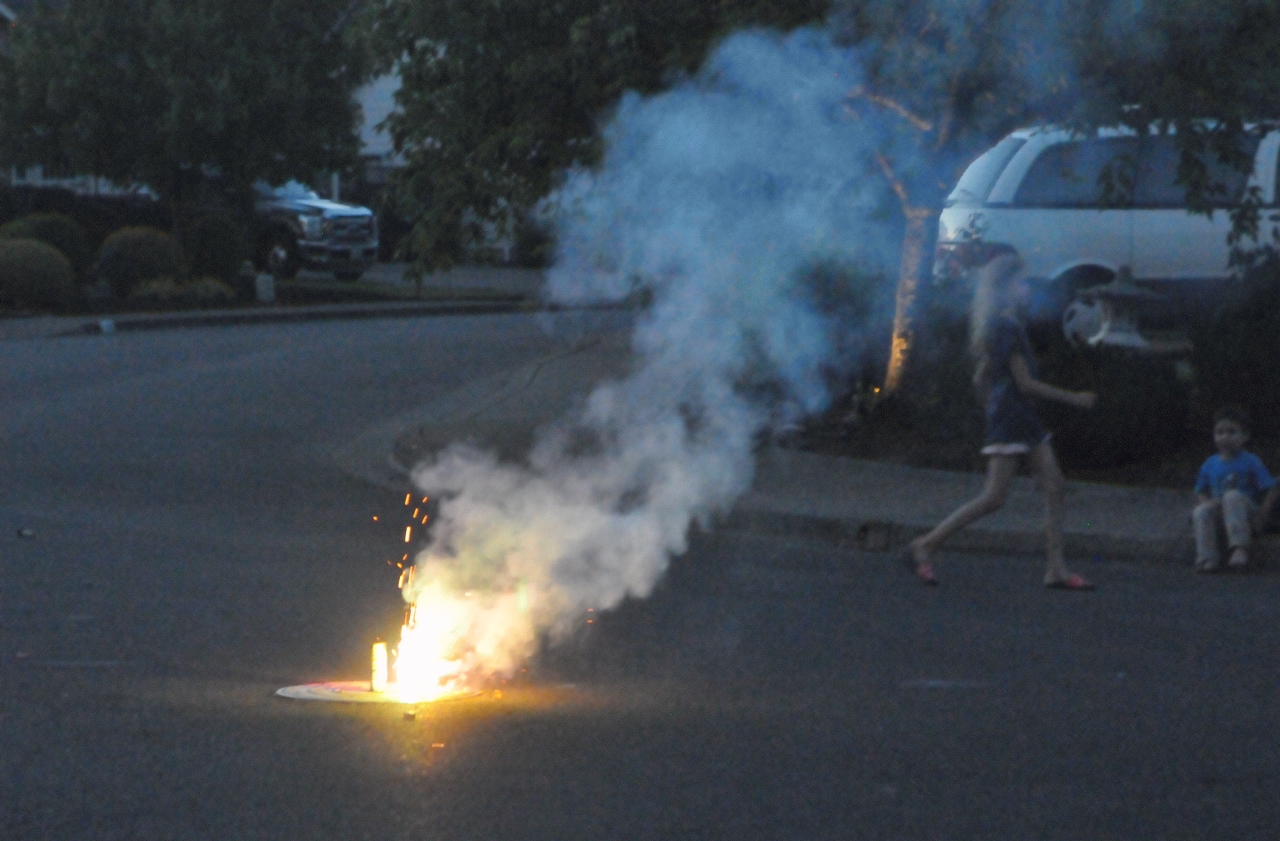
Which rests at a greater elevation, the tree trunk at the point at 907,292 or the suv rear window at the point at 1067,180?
the suv rear window at the point at 1067,180

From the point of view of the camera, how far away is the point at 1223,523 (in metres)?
9.64

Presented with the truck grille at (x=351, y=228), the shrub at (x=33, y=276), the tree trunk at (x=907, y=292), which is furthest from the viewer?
the truck grille at (x=351, y=228)

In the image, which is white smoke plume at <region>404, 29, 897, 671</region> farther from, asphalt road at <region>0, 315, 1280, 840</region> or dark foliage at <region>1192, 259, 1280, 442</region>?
dark foliage at <region>1192, 259, 1280, 442</region>

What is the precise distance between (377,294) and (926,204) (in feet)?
62.9

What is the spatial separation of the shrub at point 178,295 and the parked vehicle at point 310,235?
4.94 m

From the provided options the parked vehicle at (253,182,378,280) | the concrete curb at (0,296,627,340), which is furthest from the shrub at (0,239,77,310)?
the parked vehicle at (253,182,378,280)

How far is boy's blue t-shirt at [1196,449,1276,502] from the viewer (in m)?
9.74

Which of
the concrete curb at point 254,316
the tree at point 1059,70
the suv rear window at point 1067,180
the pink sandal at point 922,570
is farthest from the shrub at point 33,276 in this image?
the pink sandal at point 922,570

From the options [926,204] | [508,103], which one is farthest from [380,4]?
[926,204]

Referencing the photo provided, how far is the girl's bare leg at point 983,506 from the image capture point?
8961 mm

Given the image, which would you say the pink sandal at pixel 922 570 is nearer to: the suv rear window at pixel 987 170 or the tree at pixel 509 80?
the tree at pixel 509 80

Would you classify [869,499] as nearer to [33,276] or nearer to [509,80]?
[509,80]

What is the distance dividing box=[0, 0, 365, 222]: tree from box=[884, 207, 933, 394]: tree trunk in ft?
60.3

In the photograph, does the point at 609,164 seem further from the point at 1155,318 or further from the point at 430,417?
the point at 1155,318
